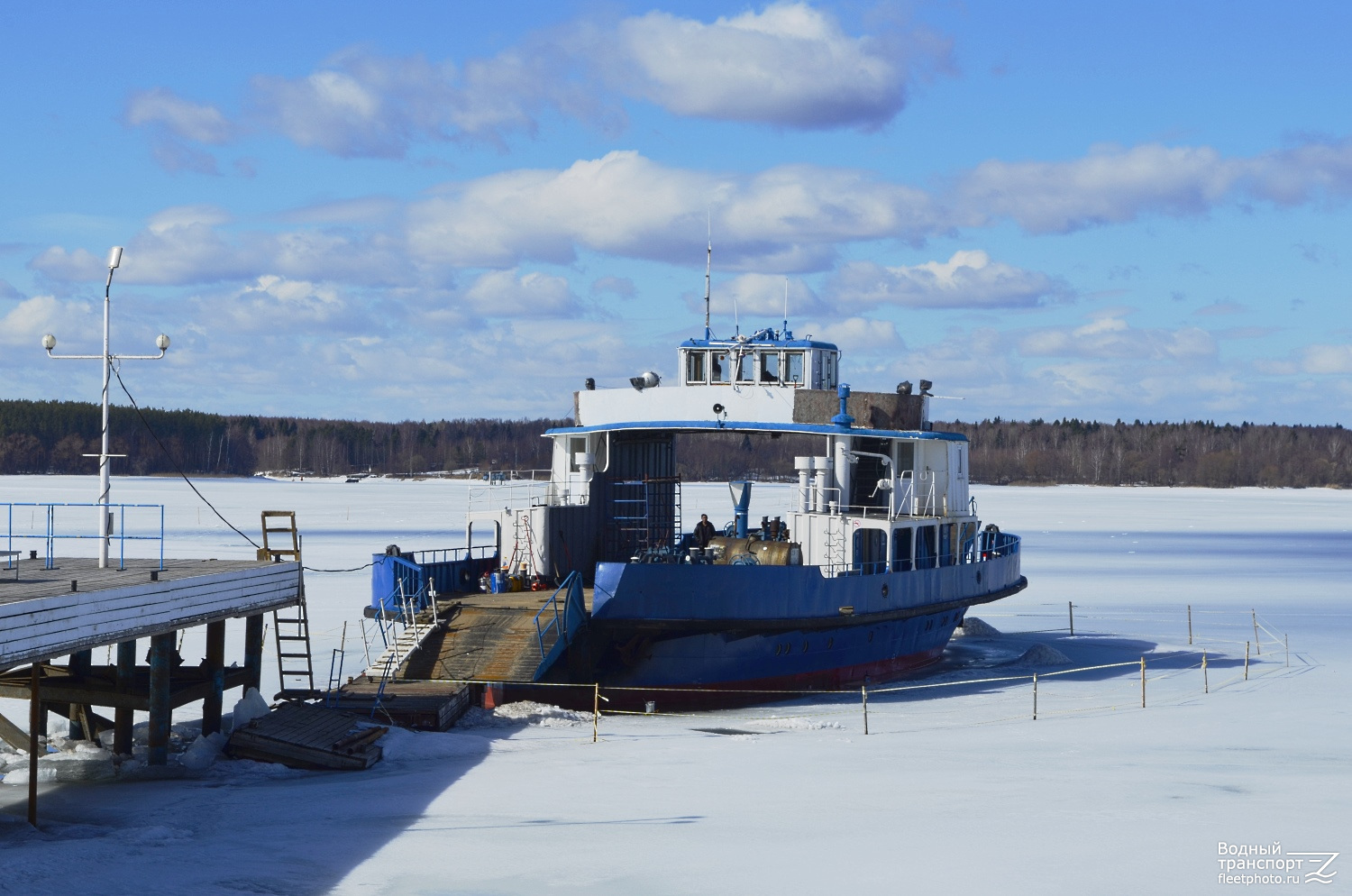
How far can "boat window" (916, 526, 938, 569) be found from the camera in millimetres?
26438

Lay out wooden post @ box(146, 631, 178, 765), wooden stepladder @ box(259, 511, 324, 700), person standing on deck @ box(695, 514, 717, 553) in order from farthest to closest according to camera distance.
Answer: person standing on deck @ box(695, 514, 717, 553) → wooden stepladder @ box(259, 511, 324, 700) → wooden post @ box(146, 631, 178, 765)

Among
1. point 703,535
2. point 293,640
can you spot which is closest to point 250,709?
point 293,640

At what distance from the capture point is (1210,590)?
45.2m

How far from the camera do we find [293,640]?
2175cm

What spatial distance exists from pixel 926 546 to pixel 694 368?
18.8 ft

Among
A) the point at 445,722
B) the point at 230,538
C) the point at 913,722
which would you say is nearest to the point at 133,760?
the point at 445,722

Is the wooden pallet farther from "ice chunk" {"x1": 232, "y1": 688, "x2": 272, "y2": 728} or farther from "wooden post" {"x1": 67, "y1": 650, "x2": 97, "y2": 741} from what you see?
Result: "wooden post" {"x1": 67, "y1": 650, "x2": 97, "y2": 741}

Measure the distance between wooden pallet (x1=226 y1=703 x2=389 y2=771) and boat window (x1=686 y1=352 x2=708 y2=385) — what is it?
12.2 metres

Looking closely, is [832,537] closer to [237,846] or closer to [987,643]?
[987,643]

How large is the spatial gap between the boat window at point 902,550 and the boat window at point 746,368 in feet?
13.6

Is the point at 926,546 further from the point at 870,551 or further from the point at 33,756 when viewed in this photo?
the point at 33,756

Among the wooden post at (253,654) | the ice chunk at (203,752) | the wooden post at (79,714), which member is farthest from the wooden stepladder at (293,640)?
the wooden post at (79,714)

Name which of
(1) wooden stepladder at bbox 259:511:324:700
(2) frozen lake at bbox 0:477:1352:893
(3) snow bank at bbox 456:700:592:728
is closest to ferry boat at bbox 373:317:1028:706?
(3) snow bank at bbox 456:700:592:728

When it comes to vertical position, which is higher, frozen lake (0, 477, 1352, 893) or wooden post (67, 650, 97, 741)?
wooden post (67, 650, 97, 741)
